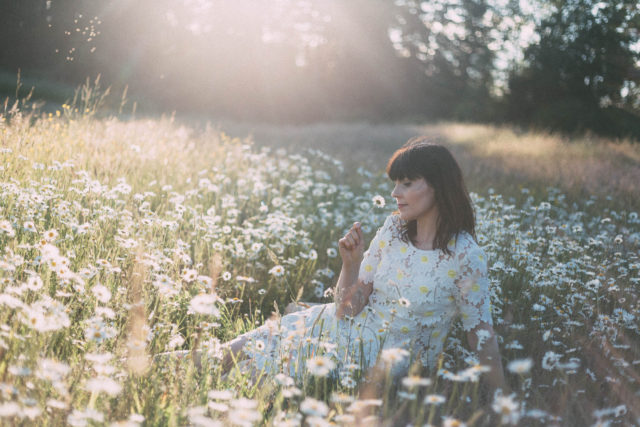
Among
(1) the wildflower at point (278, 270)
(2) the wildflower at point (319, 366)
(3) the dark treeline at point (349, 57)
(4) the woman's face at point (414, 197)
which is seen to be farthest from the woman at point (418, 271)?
(3) the dark treeline at point (349, 57)

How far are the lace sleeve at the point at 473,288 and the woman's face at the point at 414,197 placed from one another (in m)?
0.33

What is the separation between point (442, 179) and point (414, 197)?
0.19m

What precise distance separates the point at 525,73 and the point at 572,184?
2315cm

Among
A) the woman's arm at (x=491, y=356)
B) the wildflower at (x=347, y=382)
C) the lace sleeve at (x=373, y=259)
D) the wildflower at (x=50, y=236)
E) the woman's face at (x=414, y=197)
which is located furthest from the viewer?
the lace sleeve at (x=373, y=259)

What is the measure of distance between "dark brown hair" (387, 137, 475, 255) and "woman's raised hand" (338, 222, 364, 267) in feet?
1.37

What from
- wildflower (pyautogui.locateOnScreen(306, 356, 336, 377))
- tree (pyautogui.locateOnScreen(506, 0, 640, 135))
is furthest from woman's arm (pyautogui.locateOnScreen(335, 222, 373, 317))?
tree (pyautogui.locateOnScreen(506, 0, 640, 135))

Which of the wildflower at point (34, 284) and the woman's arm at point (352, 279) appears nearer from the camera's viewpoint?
the wildflower at point (34, 284)

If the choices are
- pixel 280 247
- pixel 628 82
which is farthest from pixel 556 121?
pixel 280 247

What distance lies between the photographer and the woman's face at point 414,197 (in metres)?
2.85

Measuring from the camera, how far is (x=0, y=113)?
165 inches

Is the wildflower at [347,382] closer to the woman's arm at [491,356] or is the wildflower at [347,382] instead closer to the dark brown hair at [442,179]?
the woman's arm at [491,356]

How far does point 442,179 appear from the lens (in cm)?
283

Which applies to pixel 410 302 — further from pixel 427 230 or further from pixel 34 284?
pixel 34 284

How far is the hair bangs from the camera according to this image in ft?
9.25
